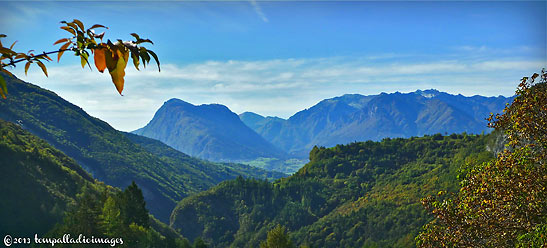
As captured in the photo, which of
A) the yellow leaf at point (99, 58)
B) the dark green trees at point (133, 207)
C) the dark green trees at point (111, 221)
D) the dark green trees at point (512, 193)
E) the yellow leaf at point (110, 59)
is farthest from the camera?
the dark green trees at point (133, 207)

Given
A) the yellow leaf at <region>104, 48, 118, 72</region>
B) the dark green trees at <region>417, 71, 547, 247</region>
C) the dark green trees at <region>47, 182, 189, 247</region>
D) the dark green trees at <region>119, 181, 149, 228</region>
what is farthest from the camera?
the dark green trees at <region>119, 181, 149, 228</region>

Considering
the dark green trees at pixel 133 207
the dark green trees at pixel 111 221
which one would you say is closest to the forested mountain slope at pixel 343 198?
the dark green trees at pixel 133 207

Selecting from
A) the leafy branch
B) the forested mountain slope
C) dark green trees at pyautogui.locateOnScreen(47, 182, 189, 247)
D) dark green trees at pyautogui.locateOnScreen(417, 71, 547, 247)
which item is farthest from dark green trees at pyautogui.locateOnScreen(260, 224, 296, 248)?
the forested mountain slope

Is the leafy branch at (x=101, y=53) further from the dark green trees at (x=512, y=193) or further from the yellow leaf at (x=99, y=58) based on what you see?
the dark green trees at (x=512, y=193)

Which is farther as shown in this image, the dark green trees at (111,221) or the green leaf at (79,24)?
the dark green trees at (111,221)

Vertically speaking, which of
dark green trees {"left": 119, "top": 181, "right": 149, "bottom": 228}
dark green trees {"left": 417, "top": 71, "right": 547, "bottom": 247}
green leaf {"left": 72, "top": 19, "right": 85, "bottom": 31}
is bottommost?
dark green trees {"left": 119, "top": 181, "right": 149, "bottom": 228}

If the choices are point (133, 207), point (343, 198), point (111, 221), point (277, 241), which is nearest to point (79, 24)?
point (111, 221)

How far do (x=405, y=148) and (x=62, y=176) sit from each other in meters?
144

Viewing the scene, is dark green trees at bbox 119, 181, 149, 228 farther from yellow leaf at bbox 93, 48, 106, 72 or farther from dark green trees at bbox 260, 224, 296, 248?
yellow leaf at bbox 93, 48, 106, 72

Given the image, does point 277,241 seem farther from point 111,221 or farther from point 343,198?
point 343,198

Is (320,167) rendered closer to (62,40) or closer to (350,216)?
(350,216)

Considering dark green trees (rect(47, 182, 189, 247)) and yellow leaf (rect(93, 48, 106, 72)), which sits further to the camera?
dark green trees (rect(47, 182, 189, 247))

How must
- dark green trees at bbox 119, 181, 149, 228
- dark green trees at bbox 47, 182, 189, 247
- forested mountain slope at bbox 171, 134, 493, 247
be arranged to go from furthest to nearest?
forested mountain slope at bbox 171, 134, 493, 247, dark green trees at bbox 119, 181, 149, 228, dark green trees at bbox 47, 182, 189, 247

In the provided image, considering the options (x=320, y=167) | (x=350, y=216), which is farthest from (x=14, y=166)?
(x=320, y=167)
